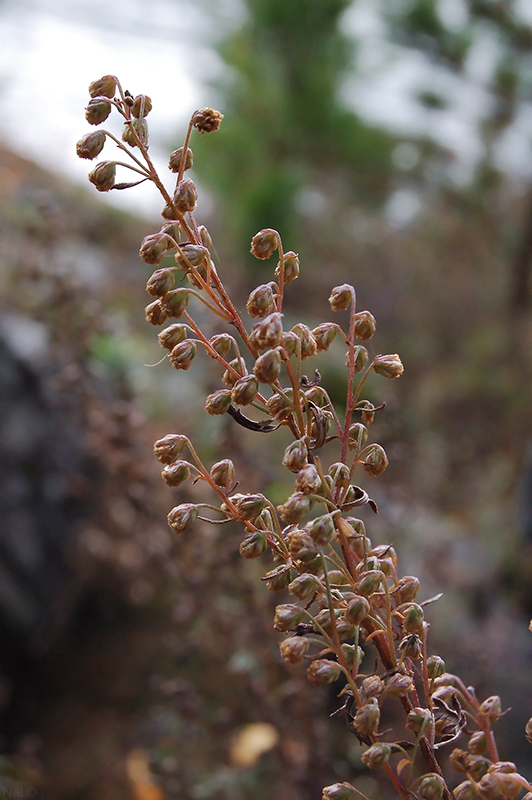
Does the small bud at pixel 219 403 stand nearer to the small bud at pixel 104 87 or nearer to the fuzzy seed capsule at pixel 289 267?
the fuzzy seed capsule at pixel 289 267

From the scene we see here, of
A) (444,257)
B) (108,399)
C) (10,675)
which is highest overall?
(444,257)

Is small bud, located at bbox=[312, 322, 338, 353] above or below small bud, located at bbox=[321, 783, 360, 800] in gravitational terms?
above

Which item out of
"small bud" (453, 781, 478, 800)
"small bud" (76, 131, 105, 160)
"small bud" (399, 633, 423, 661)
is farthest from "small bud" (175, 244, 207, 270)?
"small bud" (453, 781, 478, 800)

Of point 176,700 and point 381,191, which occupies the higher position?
point 381,191

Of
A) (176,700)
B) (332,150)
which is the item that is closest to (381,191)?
(332,150)

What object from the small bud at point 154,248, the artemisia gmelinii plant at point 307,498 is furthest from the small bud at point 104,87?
the small bud at point 154,248

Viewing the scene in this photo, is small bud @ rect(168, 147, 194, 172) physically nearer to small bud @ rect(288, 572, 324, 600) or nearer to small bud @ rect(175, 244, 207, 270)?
small bud @ rect(175, 244, 207, 270)

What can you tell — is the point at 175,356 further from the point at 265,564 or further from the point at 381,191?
the point at 381,191

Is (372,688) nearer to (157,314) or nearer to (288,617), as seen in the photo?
(288,617)
